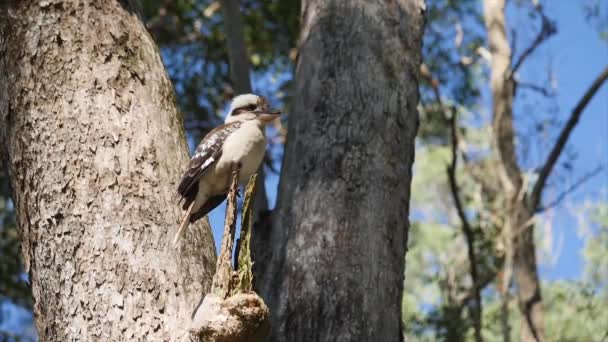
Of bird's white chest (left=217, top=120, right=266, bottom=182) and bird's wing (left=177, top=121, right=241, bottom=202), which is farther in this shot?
bird's white chest (left=217, top=120, right=266, bottom=182)

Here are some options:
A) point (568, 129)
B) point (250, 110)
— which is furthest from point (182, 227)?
point (568, 129)

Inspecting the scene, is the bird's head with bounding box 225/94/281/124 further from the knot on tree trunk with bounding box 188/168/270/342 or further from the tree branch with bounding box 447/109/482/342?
the tree branch with bounding box 447/109/482/342

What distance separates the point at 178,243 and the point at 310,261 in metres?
0.73

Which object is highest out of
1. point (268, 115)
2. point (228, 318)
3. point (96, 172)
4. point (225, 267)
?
point (268, 115)

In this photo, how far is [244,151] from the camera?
376 cm

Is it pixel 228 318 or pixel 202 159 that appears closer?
pixel 228 318

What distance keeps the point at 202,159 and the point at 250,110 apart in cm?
72

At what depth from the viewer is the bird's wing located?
3.13 m

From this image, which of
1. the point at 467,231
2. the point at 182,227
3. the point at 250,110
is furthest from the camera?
the point at 467,231

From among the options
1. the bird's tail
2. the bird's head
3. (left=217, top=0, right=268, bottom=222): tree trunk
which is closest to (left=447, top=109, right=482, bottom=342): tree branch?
(left=217, top=0, right=268, bottom=222): tree trunk

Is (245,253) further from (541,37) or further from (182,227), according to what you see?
(541,37)

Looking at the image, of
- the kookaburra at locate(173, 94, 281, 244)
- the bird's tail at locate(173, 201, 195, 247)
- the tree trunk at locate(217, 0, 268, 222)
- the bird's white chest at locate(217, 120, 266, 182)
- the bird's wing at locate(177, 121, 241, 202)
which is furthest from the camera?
the tree trunk at locate(217, 0, 268, 222)

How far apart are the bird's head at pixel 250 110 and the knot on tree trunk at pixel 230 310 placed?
1.36 metres

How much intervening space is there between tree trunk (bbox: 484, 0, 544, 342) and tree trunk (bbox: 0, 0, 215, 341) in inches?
157
